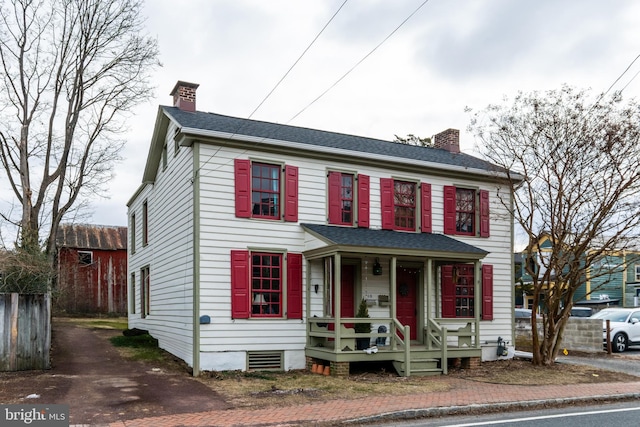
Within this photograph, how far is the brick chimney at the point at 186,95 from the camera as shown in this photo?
52.3ft

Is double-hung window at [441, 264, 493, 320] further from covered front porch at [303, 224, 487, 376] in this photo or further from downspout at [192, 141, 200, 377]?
downspout at [192, 141, 200, 377]

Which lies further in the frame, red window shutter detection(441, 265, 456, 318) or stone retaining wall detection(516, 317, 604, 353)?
stone retaining wall detection(516, 317, 604, 353)

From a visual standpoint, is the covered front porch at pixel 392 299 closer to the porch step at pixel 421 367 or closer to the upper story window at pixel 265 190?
the porch step at pixel 421 367

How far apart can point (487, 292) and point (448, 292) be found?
1.33m

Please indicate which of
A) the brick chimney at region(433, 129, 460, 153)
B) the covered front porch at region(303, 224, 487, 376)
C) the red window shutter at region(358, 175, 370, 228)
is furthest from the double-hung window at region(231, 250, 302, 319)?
the brick chimney at region(433, 129, 460, 153)

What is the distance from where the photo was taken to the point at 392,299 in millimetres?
13672

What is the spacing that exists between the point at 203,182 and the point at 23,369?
17.6ft

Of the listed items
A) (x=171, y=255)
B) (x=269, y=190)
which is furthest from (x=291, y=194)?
(x=171, y=255)

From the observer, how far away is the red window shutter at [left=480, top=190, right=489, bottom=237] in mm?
17078

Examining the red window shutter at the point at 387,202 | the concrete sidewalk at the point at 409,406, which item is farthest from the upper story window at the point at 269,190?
the concrete sidewalk at the point at 409,406

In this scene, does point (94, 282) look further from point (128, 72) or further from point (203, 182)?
point (203, 182)

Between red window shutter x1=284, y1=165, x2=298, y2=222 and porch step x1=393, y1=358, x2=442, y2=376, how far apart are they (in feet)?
13.8

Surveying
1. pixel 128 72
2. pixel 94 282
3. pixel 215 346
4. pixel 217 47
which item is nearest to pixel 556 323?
pixel 215 346

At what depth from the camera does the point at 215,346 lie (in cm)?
1322
